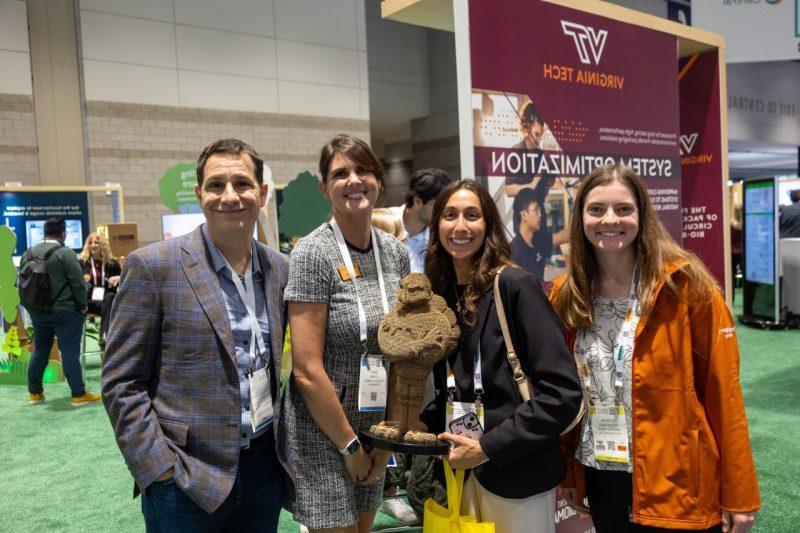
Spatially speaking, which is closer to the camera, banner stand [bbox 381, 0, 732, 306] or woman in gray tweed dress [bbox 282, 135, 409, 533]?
woman in gray tweed dress [bbox 282, 135, 409, 533]

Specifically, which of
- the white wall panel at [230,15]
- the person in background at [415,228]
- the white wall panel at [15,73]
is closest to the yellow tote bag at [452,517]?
the person in background at [415,228]

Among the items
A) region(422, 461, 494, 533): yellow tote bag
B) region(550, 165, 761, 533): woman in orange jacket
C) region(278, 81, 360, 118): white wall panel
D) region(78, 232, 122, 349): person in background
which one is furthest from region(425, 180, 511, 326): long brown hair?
region(278, 81, 360, 118): white wall panel

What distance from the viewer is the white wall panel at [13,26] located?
847 centimetres

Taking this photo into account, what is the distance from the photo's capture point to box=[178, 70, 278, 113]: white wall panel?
9844mm

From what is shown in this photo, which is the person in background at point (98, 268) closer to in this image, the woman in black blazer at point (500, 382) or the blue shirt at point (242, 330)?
the blue shirt at point (242, 330)

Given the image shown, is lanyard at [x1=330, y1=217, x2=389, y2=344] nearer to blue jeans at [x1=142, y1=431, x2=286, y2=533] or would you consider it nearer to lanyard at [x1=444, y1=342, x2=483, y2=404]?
lanyard at [x1=444, y1=342, x2=483, y2=404]

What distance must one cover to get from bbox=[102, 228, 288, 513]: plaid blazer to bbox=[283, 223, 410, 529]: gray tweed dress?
7.7 inches

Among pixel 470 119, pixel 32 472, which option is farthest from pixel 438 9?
pixel 32 472

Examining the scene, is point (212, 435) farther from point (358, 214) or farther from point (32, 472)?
point (32, 472)

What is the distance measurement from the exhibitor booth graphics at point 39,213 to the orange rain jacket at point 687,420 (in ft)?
24.4

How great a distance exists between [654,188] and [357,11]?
9636 millimetres

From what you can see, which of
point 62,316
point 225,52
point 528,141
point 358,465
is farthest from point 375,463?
point 225,52

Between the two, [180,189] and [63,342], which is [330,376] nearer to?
[63,342]

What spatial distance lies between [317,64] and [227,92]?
1821 millimetres
